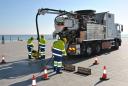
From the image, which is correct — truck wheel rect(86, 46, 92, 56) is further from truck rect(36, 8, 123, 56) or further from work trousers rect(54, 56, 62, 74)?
work trousers rect(54, 56, 62, 74)

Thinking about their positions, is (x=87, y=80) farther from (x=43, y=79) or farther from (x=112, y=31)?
(x=112, y=31)

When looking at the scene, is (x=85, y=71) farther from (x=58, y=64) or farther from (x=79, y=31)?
(x=79, y=31)

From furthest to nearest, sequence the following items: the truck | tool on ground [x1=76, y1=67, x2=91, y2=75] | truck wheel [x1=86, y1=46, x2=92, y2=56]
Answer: truck wheel [x1=86, y1=46, x2=92, y2=56] < the truck < tool on ground [x1=76, y1=67, x2=91, y2=75]

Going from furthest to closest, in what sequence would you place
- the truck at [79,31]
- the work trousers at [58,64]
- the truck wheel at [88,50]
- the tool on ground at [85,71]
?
the truck wheel at [88,50] < the truck at [79,31] < the work trousers at [58,64] < the tool on ground at [85,71]

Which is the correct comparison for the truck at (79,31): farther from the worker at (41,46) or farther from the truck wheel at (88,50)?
the worker at (41,46)

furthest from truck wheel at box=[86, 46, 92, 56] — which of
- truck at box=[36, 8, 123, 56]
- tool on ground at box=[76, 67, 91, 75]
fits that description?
tool on ground at box=[76, 67, 91, 75]

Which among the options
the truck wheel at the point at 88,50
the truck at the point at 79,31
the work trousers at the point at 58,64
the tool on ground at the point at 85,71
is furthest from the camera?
the truck wheel at the point at 88,50

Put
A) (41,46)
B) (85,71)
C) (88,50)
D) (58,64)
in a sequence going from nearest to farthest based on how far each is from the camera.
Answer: (85,71), (58,64), (41,46), (88,50)

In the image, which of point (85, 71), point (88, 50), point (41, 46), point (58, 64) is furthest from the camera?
point (88, 50)

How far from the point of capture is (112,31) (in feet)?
77.3

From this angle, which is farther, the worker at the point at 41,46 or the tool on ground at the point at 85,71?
the worker at the point at 41,46

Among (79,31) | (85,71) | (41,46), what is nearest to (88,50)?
(79,31)

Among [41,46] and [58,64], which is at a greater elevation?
[41,46]

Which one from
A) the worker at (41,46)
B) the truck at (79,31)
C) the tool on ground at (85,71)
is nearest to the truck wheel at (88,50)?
the truck at (79,31)
